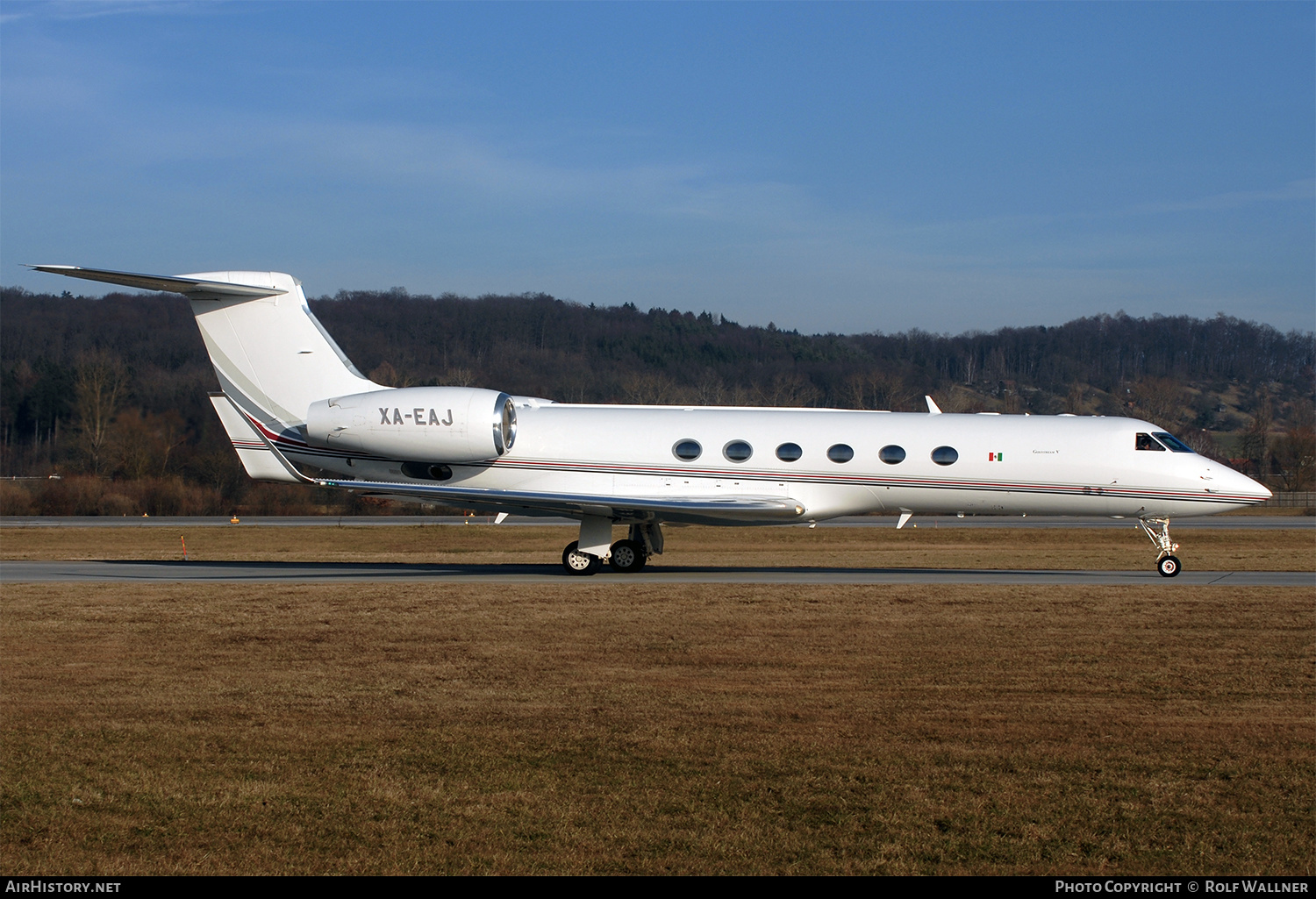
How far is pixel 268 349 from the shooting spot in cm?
2025

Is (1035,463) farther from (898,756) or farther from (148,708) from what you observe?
(148,708)

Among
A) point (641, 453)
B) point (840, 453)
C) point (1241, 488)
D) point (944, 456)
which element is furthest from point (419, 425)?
point (1241, 488)

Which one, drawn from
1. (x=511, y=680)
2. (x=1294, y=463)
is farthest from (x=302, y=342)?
(x=1294, y=463)

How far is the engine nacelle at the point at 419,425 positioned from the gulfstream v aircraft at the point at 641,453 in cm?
3

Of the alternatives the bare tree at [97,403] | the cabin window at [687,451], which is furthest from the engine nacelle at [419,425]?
the bare tree at [97,403]

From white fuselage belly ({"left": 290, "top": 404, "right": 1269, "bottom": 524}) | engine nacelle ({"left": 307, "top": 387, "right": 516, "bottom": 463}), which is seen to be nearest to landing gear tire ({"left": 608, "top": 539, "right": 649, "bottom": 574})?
white fuselage belly ({"left": 290, "top": 404, "right": 1269, "bottom": 524})

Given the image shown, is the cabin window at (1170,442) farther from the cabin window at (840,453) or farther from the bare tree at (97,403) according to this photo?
the bare tree at (97,403)

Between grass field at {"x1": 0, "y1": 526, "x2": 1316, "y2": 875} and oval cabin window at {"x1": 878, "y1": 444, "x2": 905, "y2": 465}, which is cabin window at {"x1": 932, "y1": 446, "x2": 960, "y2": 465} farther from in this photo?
grass field at {"x1": 0, "y1": 526, "x2": 1316, "y2": 875}

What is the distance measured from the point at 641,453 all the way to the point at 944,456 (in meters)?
5.35

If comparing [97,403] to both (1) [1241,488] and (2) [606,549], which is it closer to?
(2) [606,549]

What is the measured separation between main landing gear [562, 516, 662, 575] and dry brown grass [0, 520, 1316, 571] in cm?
286

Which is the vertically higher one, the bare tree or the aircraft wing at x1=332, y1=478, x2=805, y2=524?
the bare tree

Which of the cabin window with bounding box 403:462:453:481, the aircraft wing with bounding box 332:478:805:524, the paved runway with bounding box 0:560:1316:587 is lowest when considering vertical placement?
the paved runway with bounding box 0:560:1316:587

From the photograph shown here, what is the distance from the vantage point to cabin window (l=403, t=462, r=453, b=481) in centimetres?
2005
